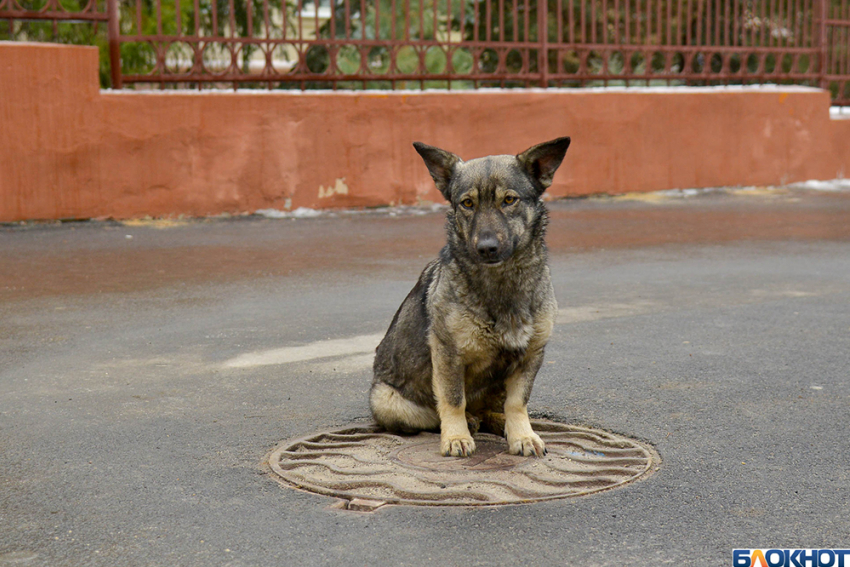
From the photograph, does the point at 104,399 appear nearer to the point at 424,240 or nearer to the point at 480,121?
the point at 424,240

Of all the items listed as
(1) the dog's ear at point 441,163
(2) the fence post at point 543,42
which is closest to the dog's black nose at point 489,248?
(1) the dog's ear at point 441,163

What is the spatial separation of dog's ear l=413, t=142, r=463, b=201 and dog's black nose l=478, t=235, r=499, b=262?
385mm

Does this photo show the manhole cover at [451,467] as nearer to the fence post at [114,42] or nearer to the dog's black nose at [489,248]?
the dog's black nose at [489,248]

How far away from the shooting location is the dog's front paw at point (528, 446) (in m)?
4.09

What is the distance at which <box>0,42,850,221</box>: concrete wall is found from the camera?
11.1 meters

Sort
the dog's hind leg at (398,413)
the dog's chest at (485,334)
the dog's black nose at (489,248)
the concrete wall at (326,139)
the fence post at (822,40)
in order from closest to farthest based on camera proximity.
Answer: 1. the dog's black nose at (489,248)
2. the dog's chest at (485,334)
3. the dog's hind leg at (398,413)
4. the concrete wall at (326,139)
5. the fence post at (822,40)

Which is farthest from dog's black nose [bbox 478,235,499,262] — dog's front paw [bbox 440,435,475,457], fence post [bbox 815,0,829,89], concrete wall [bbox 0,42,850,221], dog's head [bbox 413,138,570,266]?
fence post [bbox 815,0,829,89]

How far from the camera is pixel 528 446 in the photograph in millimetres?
4094

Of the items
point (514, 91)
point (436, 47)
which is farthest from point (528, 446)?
point (436, 47)

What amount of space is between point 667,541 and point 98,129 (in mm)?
9661

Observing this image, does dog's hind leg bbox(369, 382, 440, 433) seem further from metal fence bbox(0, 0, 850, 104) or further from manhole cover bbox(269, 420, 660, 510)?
metal fence bbox(0, 0, 850, 104)

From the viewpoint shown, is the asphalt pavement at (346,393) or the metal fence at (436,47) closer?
the asphalt pavement at (346,393)

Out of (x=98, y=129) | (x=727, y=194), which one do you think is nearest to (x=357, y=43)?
(x=98, y=129)

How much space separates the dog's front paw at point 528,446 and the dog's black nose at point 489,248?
2.52ft
